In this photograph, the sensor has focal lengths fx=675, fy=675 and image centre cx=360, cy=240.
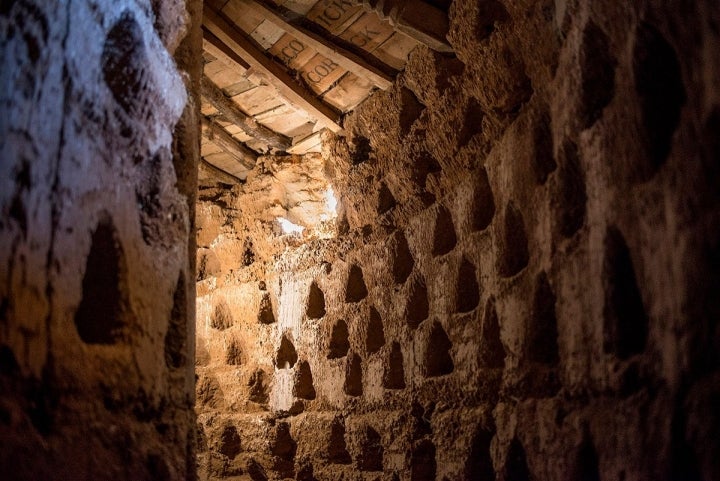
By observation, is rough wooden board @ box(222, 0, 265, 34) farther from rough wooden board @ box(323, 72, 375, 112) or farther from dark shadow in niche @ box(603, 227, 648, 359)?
dark shadow in niche @ box(603, 227, 648, 359)

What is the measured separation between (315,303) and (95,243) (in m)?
1.96

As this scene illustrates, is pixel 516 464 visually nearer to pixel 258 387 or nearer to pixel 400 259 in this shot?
pixel 400 259

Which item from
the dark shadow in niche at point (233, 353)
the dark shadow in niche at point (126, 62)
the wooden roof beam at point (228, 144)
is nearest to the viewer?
the dark shadow in niche at point (126, 62)

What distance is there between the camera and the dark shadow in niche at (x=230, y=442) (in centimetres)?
314

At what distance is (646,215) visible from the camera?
3.58 ft

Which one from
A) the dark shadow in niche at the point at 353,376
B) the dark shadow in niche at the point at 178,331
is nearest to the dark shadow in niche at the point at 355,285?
the dark shadow in niche at the point at 353,376

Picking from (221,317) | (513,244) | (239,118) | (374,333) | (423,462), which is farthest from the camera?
(221,317)

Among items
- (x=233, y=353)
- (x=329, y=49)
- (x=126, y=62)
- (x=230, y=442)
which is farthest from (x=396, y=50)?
(x=230, y=442)

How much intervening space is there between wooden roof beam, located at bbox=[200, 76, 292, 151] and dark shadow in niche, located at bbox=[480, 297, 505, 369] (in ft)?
5.23

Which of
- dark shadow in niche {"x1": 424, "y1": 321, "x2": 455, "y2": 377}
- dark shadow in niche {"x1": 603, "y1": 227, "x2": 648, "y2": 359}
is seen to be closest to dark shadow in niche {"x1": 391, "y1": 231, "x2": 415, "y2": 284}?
dark shadow in niche {"x1": 424, "y1": 321, "x2": 455, "y2": 377}

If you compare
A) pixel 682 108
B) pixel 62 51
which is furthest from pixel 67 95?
pixel 682 108

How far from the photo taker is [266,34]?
2584 mm

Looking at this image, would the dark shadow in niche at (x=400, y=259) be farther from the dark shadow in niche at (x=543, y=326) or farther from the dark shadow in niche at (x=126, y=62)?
the dark shadow in niche at (x=126, y=62)

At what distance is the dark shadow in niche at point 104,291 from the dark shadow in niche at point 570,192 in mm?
908
